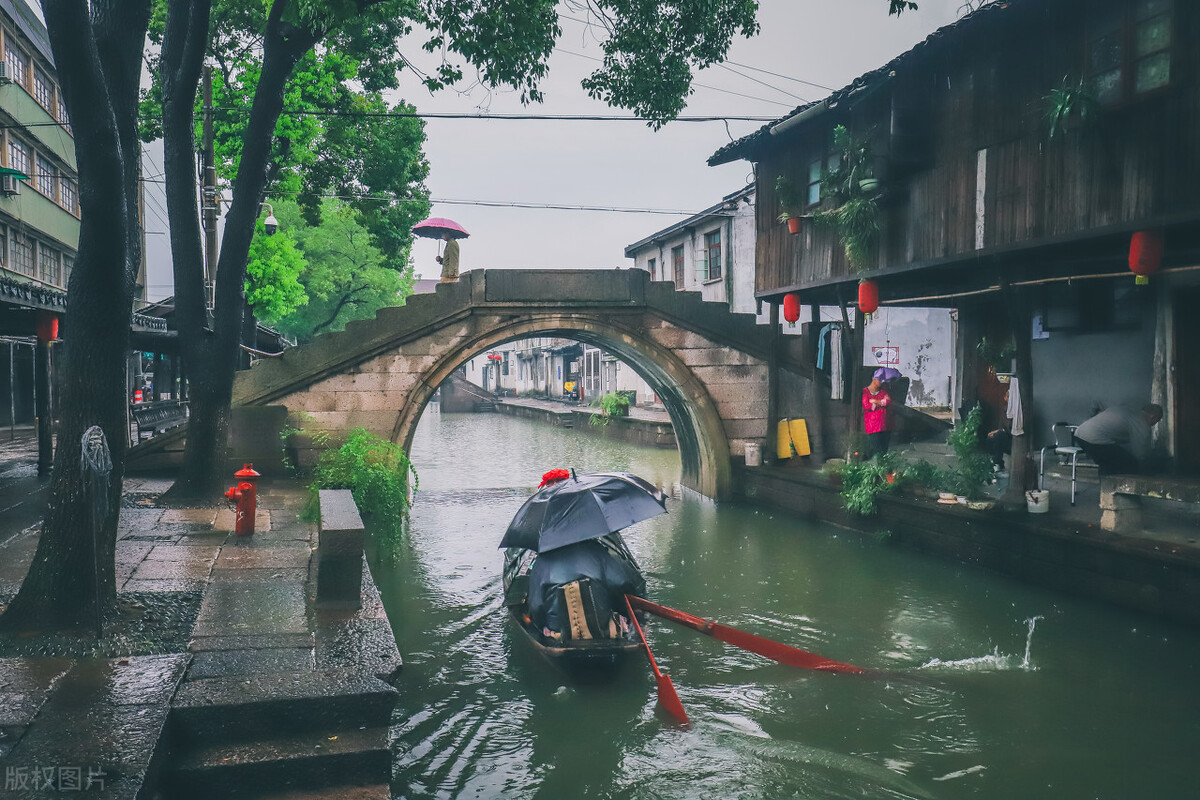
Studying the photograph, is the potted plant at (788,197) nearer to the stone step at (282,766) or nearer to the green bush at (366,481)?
the green bush at (366,481)

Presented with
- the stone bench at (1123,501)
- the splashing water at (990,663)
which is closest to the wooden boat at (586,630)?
the splashing water at (990,663)

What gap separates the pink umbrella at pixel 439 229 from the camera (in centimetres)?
1942

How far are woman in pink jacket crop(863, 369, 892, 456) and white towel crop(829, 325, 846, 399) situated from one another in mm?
1807

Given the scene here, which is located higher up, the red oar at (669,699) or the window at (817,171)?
the window at (817,171)

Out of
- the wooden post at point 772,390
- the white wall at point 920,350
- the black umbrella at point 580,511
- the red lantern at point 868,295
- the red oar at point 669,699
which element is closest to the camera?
the red oar at point 669,699

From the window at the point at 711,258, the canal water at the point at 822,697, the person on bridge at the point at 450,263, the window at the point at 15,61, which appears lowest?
the canal water at the point at 822,697

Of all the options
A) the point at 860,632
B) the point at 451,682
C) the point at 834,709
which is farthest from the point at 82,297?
the point at 860,632

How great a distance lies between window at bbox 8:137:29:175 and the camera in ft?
65.8

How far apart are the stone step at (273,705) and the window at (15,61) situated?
20.7 meters

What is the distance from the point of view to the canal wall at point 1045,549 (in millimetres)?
7680

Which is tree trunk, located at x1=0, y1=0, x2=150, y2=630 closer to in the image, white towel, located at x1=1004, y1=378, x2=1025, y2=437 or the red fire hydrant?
the red fire hydrant

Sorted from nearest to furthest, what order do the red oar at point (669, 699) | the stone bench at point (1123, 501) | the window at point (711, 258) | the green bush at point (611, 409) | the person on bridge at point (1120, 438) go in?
1. the red oar at point (669, 699)
2. the stone bench at point (1123, 501)
3. the person on bridge at point (1120, 438)
4. the window at point (711, 258)
5. the green bush at point (611, 409)

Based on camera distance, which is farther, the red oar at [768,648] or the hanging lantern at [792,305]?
the hanging lantern at [792,305]

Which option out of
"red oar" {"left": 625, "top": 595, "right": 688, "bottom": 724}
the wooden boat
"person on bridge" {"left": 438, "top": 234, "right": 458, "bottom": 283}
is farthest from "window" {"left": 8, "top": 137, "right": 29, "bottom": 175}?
"red oar" {"left": 625, "top": 595, "right": 688, "bottom": 724}
